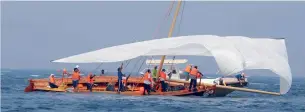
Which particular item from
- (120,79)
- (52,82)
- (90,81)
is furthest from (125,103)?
(52,82)

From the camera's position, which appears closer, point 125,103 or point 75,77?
point 125,103

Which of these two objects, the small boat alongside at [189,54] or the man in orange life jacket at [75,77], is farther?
the man in orange life jacket at [75,77]

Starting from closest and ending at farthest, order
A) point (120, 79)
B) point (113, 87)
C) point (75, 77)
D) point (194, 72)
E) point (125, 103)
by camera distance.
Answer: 1. point (125, 103)
2. point (194, 72)
3. point (120, 79)
4. point (75, 77)
5. point (113, 87)

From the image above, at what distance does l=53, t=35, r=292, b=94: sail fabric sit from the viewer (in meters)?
46.3

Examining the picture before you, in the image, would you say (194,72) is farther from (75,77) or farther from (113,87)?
(75,77)

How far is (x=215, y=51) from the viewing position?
152 feet

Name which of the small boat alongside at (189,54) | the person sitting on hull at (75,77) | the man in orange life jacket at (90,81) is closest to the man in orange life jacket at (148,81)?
the small boat alongside at (189,54)

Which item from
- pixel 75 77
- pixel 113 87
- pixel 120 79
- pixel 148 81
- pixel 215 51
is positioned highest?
pixel 215 51

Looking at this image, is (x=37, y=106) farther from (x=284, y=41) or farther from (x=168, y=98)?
(x=284, y=41)

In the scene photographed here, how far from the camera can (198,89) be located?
47.8 meters

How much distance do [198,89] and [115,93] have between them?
5.55 meters

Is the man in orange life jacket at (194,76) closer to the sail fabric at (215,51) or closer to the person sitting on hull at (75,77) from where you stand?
the sail fabric at (215,51)

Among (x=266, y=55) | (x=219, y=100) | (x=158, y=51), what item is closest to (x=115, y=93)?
(x=158, y=51)

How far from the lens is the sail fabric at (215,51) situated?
4634cm
